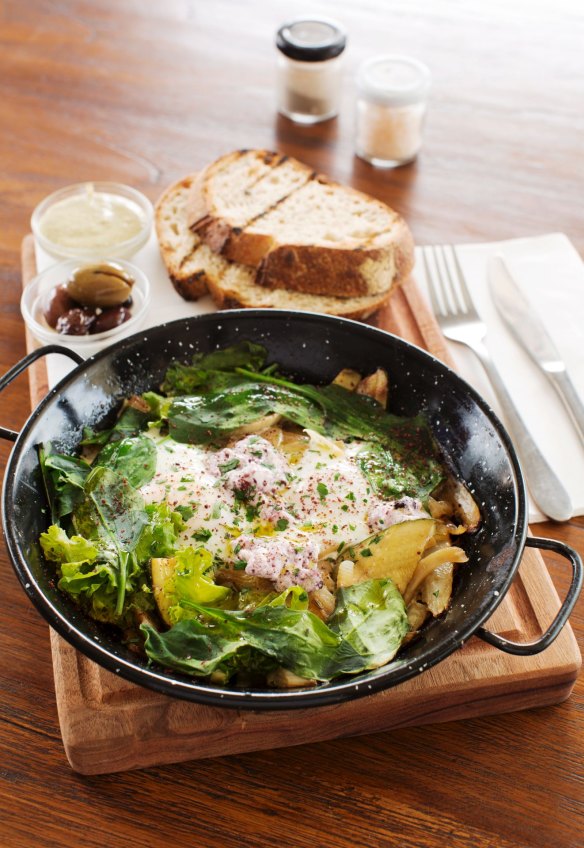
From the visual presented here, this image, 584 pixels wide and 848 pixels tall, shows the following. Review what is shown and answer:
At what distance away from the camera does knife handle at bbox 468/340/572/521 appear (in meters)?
2.62

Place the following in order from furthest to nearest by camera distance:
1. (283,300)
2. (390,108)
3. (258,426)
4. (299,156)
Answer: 1. (299,156)
2. (390,108)
3. (283,300)
4. (258,426)

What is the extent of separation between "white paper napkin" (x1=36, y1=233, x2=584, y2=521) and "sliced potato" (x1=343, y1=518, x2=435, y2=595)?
23.9 inches

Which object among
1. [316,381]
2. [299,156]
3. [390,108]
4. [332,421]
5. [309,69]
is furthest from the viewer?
[299,156]

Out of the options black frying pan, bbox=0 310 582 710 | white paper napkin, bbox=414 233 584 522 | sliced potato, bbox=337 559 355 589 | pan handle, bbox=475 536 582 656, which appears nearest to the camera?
black frying pan, bbox=0 310 582 710

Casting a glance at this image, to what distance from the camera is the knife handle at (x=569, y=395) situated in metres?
2.91

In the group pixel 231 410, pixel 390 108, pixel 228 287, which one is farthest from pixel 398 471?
pixel 390 108

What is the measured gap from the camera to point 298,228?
3387 mm

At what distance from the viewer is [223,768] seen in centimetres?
209

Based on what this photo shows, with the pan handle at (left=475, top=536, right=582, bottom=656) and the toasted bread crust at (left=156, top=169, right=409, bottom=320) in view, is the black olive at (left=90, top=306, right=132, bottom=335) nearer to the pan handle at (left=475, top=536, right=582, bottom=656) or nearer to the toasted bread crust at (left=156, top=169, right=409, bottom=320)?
the toasted bread crust at (left=156, top=169, right=409, bottom=320)

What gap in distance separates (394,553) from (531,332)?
1.34 meters

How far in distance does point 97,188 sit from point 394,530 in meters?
2.24

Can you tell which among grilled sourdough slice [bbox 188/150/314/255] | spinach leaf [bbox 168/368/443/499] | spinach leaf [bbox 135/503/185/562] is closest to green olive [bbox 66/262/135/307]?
grilled sourdough slice [bbox 188/150/314/255]

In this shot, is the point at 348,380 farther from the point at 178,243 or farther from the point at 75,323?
the point at 178,243

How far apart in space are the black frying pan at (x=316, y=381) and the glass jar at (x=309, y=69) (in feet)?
5.71
